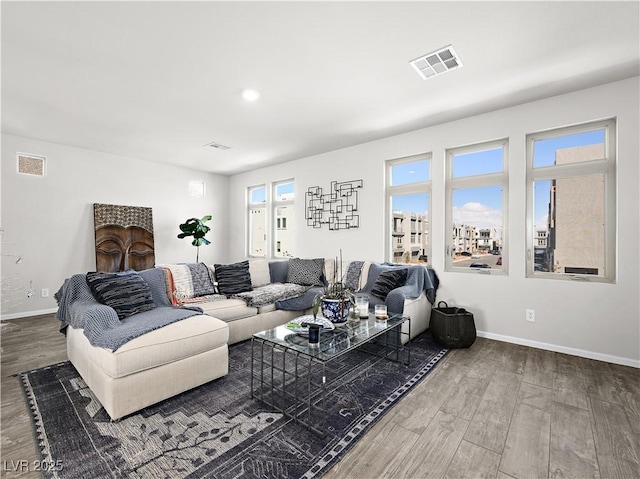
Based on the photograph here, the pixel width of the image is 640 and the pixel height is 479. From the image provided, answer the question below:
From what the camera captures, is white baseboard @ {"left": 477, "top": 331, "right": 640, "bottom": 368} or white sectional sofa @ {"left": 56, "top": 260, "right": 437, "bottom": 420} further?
white baseboard @ {"left": 477, "top": 331, "right": 640, "bottom": 368}

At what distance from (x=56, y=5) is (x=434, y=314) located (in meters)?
4.08

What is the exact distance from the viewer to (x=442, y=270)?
381cm

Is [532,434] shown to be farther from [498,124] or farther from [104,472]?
[498,124]

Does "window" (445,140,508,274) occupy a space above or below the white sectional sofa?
above

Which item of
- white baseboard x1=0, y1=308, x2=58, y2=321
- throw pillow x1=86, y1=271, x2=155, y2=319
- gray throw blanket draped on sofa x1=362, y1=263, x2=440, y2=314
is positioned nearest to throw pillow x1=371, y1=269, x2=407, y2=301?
gray throw blanket draped on sofa x1=362, y1=263, x2=440, y2=314

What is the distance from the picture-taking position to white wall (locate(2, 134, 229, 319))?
13.9 ft

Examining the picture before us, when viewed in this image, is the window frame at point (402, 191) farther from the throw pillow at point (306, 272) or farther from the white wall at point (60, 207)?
the white wall at point (60, 207)

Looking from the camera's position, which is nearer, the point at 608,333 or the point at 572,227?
the point at 608,333

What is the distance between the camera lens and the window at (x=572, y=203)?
9.55 feet

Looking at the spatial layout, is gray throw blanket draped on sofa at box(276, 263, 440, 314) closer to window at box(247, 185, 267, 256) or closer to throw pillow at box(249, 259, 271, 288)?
throw pillow at box(249, 259, 271, 288)

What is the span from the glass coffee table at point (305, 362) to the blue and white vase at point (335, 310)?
8 cm

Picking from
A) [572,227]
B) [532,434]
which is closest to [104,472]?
[532,434]

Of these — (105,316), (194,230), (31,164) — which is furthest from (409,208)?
(31,164)

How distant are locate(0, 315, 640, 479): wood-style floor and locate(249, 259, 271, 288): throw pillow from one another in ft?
6.90
